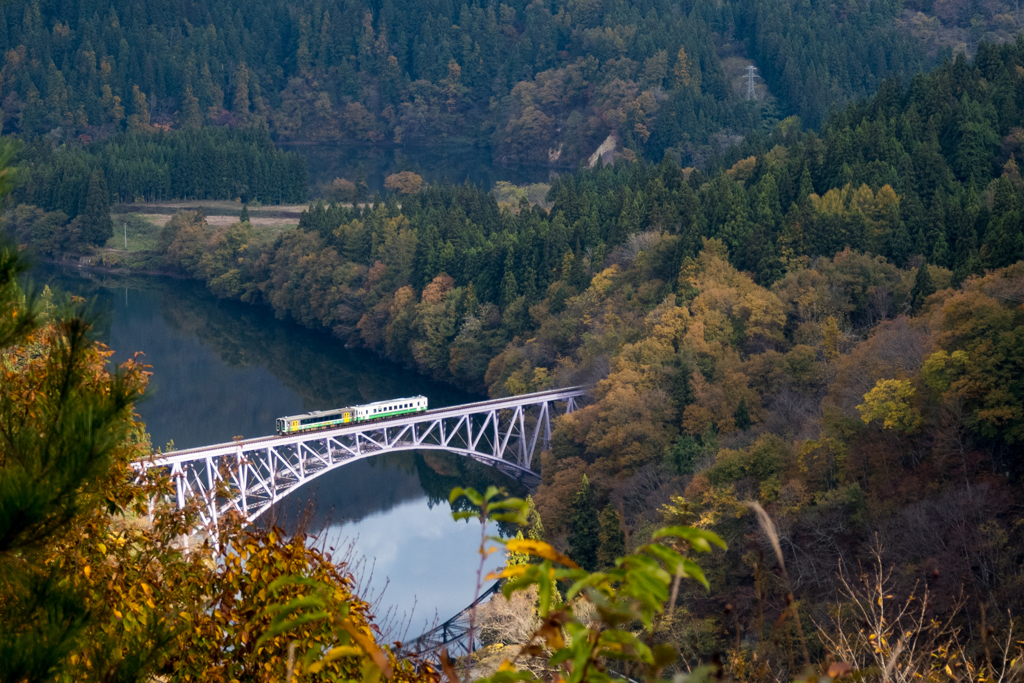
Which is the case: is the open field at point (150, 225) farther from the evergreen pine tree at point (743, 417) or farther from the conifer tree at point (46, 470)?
the conifer tree at point (46, 470)

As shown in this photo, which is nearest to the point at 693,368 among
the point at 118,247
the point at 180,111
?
the point at 118,247

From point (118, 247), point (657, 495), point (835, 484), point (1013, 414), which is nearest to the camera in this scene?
point (1013, 414)

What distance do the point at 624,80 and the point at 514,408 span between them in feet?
253

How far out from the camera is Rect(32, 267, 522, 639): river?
35.1 metres

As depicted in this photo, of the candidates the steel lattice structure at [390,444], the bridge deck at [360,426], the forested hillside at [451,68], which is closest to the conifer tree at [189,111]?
the forested hillside at [451,68]

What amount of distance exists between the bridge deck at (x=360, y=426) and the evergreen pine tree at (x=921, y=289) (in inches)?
488

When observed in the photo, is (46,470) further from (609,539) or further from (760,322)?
(760,322)

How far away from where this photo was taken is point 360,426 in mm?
39656

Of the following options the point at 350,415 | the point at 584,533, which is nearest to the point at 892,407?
the point at 584,533

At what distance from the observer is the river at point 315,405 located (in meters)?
35.1

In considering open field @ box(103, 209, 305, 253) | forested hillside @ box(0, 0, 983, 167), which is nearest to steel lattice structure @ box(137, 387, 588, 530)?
open field @ box(103, 209, 305, 253)

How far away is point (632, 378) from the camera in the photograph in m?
40.6

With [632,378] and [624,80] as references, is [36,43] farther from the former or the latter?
[632,378]

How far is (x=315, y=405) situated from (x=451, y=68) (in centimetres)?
9776
